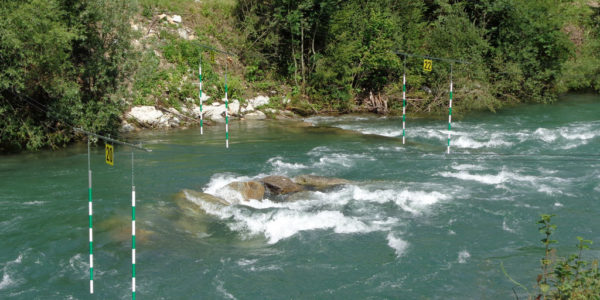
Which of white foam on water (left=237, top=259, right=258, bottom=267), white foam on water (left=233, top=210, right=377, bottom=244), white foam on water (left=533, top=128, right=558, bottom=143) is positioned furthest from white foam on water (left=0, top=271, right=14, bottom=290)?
white foam on water (left=533, top=128, right=558, bottom=143)

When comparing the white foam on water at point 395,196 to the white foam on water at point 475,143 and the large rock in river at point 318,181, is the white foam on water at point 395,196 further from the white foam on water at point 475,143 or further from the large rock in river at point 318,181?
the white foam on water at point 475,143

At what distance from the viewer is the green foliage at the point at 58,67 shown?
55.7ft

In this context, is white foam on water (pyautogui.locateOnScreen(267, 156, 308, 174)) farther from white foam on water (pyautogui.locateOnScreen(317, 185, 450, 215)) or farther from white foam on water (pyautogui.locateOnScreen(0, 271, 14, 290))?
white foam on water (pyautogui.locateOnScreen(0, 271, 14, 290))

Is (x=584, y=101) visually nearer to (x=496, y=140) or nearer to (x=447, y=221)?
(x=496, y=140)

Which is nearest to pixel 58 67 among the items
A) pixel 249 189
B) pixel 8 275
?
pixel 249 189

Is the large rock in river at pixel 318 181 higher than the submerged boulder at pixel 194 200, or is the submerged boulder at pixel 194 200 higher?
the large rock in river at pixel 318 181

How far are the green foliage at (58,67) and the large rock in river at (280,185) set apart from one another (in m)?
7.48

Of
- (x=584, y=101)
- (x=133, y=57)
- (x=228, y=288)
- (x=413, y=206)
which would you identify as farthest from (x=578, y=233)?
(x=584, y=101)

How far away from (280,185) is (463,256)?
5396 mm

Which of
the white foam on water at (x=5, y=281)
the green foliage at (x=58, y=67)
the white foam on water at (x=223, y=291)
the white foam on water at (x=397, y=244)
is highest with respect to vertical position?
the green foliage at (x=58, y=67)

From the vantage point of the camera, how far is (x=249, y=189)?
14.6 m

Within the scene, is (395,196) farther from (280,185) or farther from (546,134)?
(546,134)

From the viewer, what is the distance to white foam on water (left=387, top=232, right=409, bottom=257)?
11.4 m

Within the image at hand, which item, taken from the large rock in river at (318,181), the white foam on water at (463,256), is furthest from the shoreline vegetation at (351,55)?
the white foam on water at (463,256)
